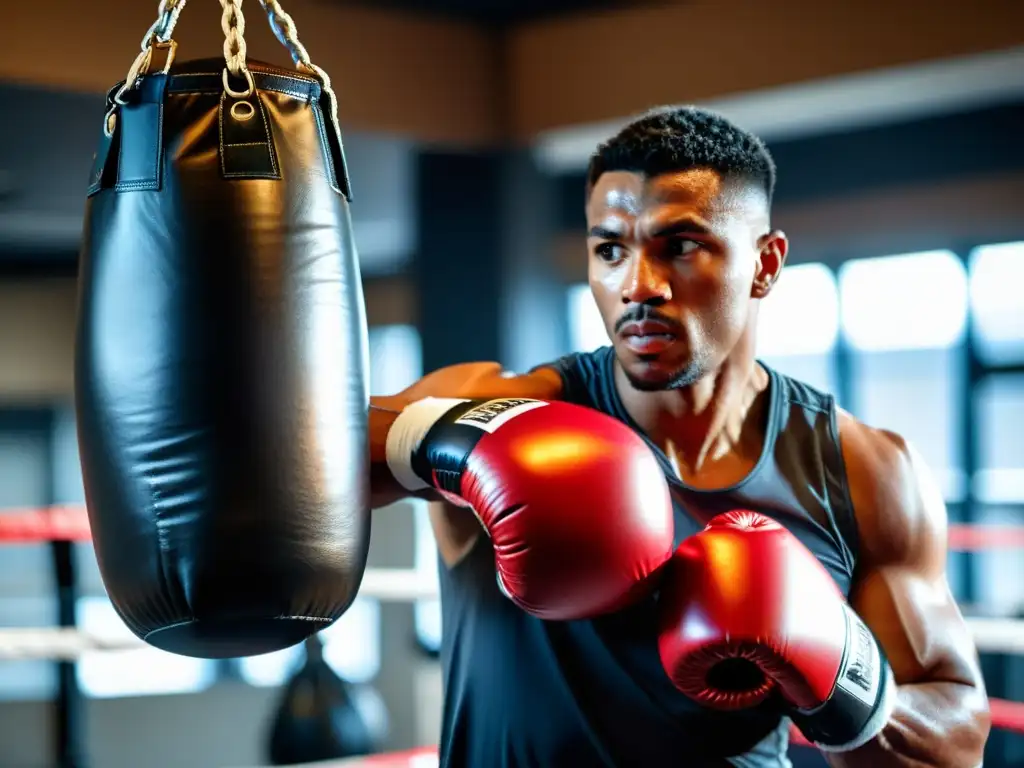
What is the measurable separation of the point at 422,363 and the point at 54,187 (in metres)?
2.89

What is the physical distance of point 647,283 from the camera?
4.53ft

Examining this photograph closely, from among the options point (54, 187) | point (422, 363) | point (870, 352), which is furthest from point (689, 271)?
point (54, 187)

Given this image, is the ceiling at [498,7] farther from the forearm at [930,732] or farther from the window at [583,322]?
the forearm at [930,732]

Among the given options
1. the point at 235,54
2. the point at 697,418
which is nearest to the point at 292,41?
the point at 235,54

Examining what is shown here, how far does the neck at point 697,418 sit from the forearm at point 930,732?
38cm

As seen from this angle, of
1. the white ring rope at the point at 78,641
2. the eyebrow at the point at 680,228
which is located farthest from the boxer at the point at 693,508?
the white ring rope at the point at 78,641

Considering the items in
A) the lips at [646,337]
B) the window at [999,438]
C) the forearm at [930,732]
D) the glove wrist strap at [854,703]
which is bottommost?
the window at [999,438]

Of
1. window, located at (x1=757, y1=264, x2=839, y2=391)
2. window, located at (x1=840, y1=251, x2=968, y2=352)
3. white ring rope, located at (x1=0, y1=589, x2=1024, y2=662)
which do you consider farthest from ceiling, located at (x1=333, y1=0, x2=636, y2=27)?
white ring rope, located at (x1=0, y1=589, x2=1024, y2=662)

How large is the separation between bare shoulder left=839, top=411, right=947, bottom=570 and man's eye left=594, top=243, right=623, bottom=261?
41 centimetres

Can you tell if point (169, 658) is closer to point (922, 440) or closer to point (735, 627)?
point (922, 440)

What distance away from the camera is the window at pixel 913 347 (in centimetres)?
566

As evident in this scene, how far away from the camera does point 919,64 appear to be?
4.46 metres

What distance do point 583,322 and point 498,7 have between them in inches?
78.8

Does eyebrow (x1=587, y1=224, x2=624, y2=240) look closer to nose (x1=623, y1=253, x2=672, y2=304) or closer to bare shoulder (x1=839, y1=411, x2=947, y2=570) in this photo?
nose (x1=623, y1=253, x2=672, y2=304)
